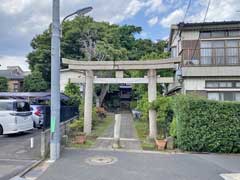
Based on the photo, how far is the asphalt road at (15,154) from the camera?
7.91 meters

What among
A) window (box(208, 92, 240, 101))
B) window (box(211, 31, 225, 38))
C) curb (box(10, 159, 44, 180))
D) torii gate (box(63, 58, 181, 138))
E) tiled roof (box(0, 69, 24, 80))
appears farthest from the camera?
tiled roof (box(0, 69, 24, 80))

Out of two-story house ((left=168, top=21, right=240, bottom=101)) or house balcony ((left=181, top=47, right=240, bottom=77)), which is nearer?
house balcony ((left=181, top=47, right=240, bottom=77))

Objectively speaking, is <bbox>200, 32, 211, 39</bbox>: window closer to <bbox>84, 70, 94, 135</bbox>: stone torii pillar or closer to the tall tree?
<bbox>84, 70, 94, 135</bbox>: stone torii pillar

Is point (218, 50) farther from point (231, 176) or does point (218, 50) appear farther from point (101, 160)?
point (231, 176)

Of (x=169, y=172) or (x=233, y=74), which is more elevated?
(x=233, y=74)

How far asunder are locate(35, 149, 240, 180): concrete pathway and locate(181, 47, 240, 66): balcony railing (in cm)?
1164

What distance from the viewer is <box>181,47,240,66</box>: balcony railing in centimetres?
2114

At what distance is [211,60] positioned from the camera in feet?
69.9

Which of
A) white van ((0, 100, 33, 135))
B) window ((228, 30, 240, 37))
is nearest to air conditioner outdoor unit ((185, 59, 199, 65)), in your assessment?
window ((228, 30, 240, 37))

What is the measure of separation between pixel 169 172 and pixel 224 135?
13.3ft

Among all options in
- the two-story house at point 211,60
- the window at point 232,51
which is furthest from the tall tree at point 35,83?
the window at point 232,51

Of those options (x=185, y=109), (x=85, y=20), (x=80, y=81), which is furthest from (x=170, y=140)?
(x=85, y=20)

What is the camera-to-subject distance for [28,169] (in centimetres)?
805

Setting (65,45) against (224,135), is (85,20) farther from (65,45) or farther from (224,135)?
(224,135)
